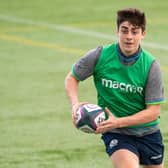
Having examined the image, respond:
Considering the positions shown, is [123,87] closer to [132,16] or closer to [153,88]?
[153,88]


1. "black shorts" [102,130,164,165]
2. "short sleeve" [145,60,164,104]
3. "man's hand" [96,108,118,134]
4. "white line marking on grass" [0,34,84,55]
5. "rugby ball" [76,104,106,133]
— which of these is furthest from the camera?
"white line marking on grass" [0,34,84,55]

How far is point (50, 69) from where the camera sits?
1638cm

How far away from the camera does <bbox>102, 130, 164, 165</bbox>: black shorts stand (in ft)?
26.1

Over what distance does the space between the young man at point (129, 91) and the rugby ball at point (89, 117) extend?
7 centimetres

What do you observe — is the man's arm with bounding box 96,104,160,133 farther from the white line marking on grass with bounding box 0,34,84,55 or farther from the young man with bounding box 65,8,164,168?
the white line marking on grass with bounding box 0,34,84,55

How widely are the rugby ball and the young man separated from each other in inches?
2.7

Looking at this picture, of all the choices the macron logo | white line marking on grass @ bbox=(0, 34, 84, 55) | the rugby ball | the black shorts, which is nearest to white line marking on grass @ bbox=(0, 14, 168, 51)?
white line marking on grass @ bbox=(0, 34, 84, 55)

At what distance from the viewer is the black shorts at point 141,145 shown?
7.96m

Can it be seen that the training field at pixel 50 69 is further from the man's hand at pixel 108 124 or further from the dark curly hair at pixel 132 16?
the dark curly hair at pixel 132 16

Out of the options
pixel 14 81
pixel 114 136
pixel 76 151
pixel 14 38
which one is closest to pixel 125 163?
pixel 114 136

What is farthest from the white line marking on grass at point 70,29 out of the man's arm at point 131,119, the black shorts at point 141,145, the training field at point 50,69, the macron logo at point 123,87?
the man's arm at point 131,119

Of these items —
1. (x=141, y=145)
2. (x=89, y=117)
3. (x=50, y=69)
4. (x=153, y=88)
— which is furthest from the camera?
(x=50, y=69)

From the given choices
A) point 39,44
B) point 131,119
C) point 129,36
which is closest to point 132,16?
point 129,36

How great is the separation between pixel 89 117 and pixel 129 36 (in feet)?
2.71
